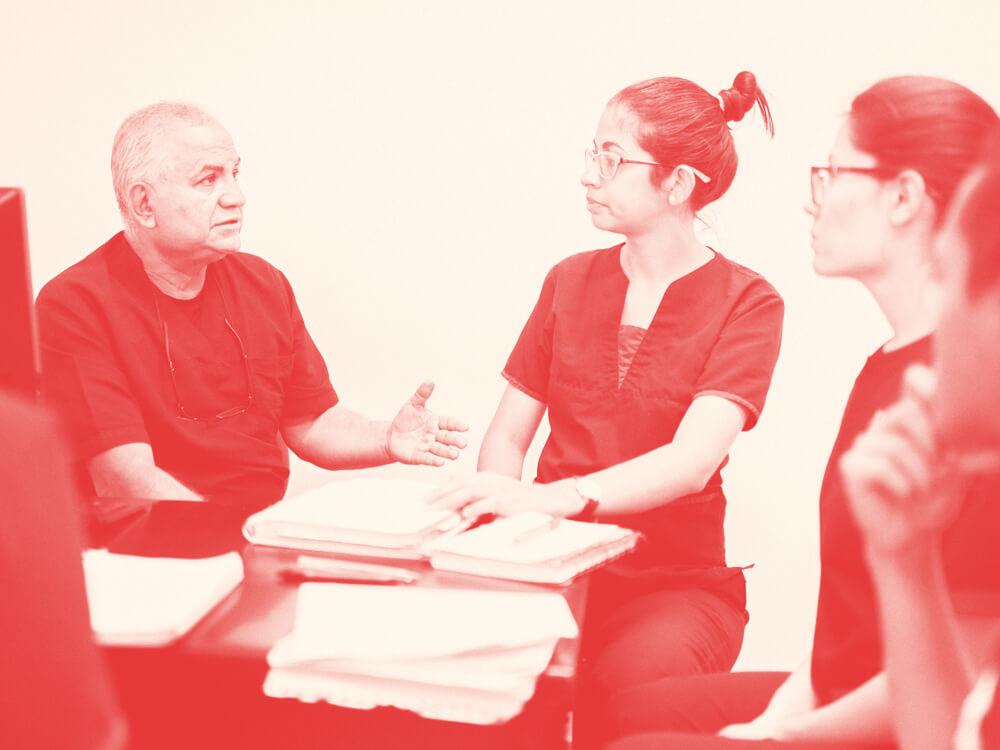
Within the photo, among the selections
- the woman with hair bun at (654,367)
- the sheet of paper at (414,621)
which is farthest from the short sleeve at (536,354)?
the sheet of paper at (414,621)

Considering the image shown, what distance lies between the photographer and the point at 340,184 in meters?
2.13

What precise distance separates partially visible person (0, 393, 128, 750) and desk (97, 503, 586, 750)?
365mm

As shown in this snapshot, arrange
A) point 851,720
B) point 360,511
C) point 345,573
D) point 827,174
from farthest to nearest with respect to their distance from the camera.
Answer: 1. point 360,511
2. point 345,573
3. point 827,174
4. point 851,720

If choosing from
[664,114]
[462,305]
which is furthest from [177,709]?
[462,305]

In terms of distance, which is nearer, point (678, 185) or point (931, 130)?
point (931, 130)

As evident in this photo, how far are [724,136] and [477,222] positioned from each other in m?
0.63

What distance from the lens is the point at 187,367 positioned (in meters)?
1.63

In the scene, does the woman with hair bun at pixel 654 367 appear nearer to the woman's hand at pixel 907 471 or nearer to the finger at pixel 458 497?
the finger at pixel 458 497

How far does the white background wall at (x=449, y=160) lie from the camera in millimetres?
2016

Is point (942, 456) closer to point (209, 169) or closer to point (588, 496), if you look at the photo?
point (588, 496)

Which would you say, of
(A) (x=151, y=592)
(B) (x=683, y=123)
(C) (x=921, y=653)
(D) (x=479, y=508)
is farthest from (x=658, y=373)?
(C) (x=921, y=653)


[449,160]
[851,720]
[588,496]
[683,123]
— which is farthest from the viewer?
[449,160]

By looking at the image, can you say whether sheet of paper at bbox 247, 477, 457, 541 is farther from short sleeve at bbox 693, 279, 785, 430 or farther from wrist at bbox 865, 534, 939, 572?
wrist at bbox 865, 534, 939, 572

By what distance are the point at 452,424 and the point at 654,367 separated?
295mm
